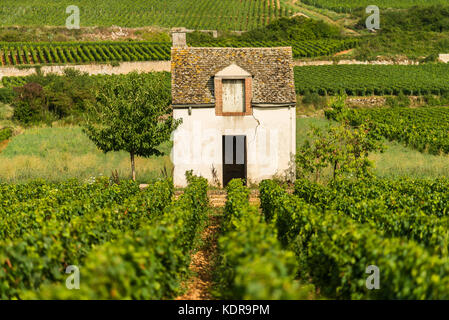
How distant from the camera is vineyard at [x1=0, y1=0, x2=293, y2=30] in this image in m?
91.1

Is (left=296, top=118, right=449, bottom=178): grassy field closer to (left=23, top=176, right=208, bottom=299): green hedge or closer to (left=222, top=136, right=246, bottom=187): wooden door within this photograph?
(left=222, top=136, right=246, bottom=187): wooden door

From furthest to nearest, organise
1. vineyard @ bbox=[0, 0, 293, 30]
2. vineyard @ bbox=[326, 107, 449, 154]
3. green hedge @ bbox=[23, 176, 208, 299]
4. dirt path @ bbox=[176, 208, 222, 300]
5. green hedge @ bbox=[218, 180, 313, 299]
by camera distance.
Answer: vineyard @ bbox=[0, 0, 293, 30] < vineyard @ bbox=[326, 107, 449, 154] < dirt path @ bbox=[176, 208, 222, 300] < green hedge @ bbox=[23, 176, 208, 299] < green hedge @ bbox=[218, 180, 313, 299]

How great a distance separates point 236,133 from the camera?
73.9 feet

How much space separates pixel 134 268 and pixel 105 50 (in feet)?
218

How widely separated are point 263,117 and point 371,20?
6645cm

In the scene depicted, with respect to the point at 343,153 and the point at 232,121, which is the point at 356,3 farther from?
the point at 343,153

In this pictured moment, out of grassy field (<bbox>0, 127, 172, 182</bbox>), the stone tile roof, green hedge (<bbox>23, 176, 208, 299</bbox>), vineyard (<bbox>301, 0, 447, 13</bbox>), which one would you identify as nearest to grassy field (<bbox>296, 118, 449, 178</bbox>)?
the stone tile roof

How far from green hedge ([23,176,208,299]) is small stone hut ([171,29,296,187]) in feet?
37.1

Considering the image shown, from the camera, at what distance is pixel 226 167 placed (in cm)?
2722

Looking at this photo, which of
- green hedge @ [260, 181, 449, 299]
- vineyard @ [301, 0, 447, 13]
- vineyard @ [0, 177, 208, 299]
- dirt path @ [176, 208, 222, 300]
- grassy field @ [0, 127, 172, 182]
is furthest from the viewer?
vineyard @ [301, 0, 447, 13]

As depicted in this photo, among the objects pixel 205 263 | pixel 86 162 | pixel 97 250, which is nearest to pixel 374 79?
pixel 86 162

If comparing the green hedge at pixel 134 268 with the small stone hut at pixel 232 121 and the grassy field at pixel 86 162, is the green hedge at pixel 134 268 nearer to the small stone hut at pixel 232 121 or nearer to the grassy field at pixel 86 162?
the small stone hut at pixel 232 121

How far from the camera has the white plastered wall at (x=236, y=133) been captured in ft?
73.6
